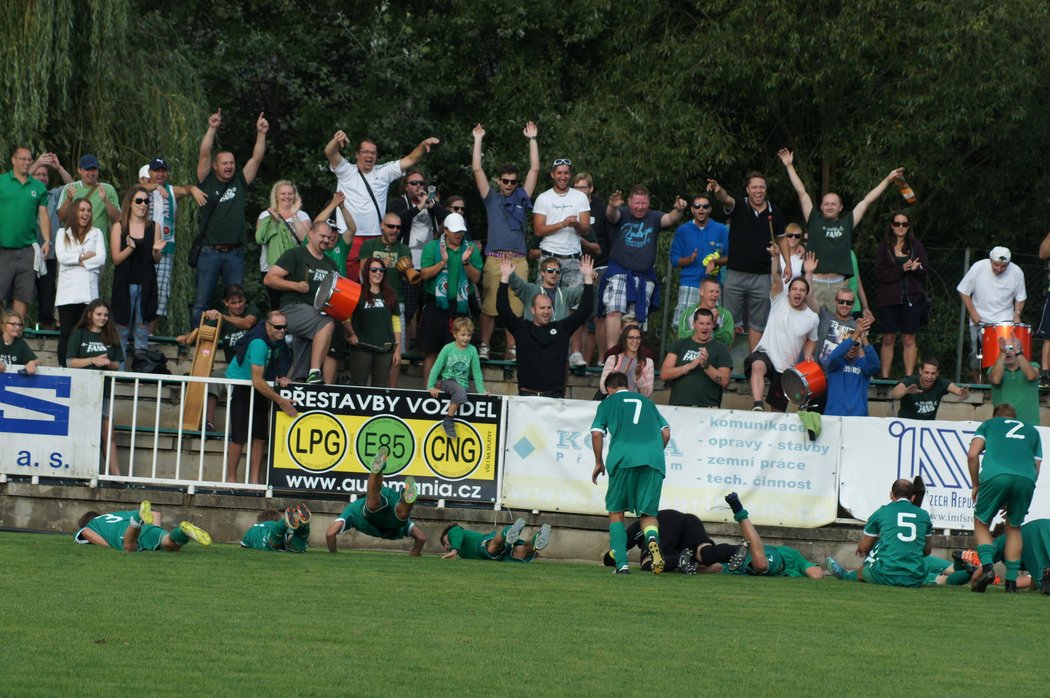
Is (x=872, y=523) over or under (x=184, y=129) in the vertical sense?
under

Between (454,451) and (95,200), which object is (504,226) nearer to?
(454,451)

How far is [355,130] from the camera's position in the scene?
90.6ft

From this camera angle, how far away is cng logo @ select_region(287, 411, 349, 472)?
53.4ft

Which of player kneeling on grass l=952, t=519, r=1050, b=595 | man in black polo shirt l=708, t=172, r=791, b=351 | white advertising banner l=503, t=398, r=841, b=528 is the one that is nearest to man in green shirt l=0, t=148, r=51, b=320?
white advertising banner l=503, t=398, r=841, b=528

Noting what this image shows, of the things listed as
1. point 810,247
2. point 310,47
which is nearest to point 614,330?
point 810,247

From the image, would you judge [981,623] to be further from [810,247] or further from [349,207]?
[349,207]

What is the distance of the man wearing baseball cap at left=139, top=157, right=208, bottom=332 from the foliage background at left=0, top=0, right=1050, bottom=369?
11.1 ft

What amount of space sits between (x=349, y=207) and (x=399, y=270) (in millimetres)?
1229

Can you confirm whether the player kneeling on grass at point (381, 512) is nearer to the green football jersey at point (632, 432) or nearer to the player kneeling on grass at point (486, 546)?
the player kneeling on grass at point (486, 546)


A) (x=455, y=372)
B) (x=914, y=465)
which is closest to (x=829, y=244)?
(x=914, y=465)

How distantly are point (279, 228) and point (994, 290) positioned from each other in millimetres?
8638

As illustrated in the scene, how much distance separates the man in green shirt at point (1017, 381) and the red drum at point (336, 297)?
22.7 feet

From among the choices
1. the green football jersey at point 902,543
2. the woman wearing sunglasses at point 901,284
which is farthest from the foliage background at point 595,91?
the green football jersey at point 902,543

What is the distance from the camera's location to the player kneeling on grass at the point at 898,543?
14.3 metres
